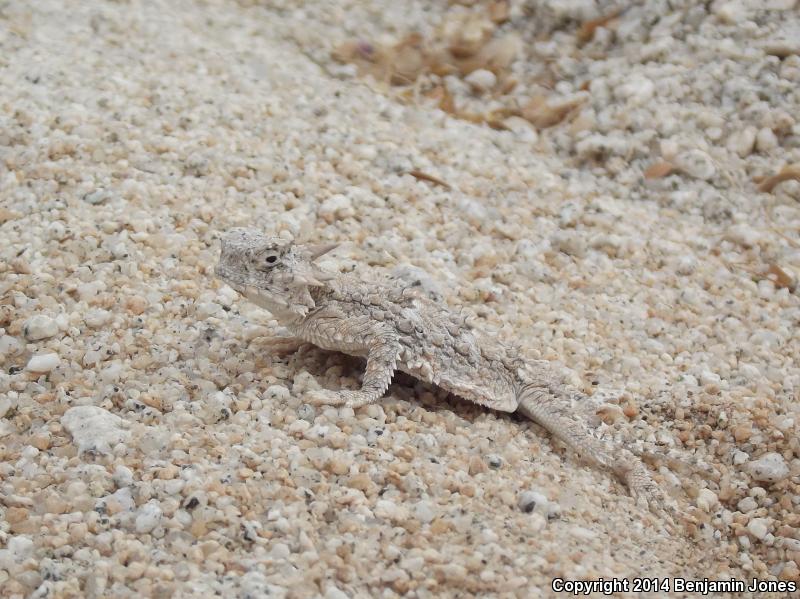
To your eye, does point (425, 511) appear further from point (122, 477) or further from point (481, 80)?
point (481, 80)


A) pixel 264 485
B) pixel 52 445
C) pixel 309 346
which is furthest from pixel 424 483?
pixel 52 445

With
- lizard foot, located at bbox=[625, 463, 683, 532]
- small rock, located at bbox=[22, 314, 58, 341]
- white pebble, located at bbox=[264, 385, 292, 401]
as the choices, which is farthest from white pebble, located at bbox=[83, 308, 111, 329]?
lizard foot, located at bbox=[625, 463, 683, 532]

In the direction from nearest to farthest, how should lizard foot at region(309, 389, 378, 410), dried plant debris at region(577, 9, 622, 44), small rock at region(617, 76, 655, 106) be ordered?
lizard foot at region(309, 389, 378, 410) → small rock at region(617, 76, 655, 106) → dried plant debris at region(577, 9, 622, 44)

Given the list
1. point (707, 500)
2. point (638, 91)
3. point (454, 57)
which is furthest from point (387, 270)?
point (454, 57)

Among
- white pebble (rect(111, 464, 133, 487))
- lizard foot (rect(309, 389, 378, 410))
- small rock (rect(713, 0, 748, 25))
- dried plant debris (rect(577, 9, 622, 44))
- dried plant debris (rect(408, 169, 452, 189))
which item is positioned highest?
small rock (rect(713, 0, 748, 25))

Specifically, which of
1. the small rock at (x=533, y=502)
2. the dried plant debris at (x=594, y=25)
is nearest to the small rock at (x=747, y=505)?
the small rock at (x=533, y=502)

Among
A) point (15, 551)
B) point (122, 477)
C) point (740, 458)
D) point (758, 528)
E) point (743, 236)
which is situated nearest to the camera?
point (15, 551)

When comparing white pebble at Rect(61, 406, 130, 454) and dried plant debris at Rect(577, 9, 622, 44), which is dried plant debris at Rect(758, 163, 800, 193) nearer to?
dried plant debris at Rect(577, 9, 622, 44)

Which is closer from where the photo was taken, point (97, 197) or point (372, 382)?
point (372, 382)
